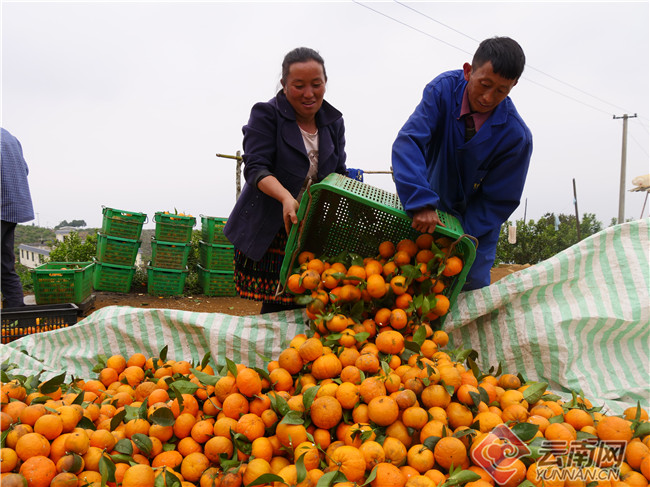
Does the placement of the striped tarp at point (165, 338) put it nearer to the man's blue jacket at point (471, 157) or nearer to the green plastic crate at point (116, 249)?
the man's blue jacket at point (471, 157)

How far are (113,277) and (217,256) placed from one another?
6.52 ft

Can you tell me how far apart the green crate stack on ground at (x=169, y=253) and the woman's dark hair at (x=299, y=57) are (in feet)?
19.9

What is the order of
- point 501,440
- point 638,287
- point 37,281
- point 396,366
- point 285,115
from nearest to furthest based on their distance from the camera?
point 501,440 → point 396,366 → point 638,287 → point 285,115 → point 37,281

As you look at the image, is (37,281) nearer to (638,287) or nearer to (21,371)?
(21,371)

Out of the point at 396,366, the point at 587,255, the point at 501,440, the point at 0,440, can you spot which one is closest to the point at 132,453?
the point at 0,440

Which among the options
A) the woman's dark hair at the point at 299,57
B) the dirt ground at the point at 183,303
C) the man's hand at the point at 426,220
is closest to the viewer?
the man's hand at the point at 426,220

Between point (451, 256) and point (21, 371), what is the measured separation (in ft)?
7.65

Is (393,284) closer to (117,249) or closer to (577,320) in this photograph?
(577,320)

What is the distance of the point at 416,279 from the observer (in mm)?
2014

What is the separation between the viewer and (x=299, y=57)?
2.33 meters

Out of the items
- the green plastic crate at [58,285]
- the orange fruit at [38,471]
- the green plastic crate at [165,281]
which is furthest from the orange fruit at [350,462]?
the green plastic crate at [165,281]

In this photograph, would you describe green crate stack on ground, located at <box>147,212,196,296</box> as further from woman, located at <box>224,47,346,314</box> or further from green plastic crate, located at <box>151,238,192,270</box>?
woman, located at <box>224,47,346,314</box>

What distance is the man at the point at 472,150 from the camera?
2078 millimetres

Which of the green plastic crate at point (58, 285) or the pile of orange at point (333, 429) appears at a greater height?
the pile of orange at point (333, 429)
